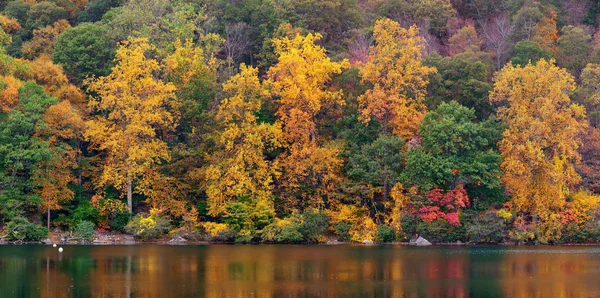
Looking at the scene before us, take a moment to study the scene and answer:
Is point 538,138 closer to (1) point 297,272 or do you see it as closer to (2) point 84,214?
(1) point 297,272

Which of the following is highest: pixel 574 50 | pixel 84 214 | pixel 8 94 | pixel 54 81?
pixel 574 50

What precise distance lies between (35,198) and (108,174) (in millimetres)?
4735

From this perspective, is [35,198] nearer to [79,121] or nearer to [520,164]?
[79,121]

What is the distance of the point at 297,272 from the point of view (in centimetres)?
3484

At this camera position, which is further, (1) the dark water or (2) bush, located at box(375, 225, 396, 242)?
(2) bush, located at box(375, 225, 396, 242)

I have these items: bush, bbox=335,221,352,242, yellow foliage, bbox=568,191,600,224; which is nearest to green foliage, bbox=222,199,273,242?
bush, bbox=335,221,352,242

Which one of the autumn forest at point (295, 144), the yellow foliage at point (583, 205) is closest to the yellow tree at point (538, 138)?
the autumn forest at point (295, 144)

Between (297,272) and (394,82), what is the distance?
25.6 m

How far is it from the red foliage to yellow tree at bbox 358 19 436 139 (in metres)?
5.61

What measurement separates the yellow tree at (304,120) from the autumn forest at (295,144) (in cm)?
13

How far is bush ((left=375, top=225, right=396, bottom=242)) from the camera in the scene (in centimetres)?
5391

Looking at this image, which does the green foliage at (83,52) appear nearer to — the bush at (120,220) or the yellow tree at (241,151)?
the yellow tree at (241,151)

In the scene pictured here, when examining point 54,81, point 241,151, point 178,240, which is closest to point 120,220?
point 178,240

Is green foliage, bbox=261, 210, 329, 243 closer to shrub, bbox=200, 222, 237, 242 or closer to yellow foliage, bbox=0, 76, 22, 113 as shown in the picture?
shrub, bbox=200, 222, 237, 242
